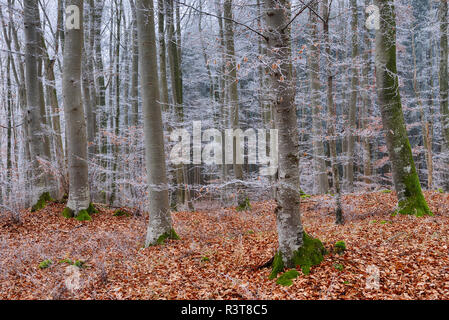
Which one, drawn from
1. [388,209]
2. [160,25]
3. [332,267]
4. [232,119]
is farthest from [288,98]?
[160,25]

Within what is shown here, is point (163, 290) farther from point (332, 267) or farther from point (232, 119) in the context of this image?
point (232, 119)

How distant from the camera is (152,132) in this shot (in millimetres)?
6875

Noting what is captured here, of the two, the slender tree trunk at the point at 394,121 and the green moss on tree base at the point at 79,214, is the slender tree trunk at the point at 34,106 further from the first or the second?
the slender tree trunk at the point at 394,121

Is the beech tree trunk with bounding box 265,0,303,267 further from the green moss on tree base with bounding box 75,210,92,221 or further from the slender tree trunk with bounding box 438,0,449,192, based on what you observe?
the slender tree trunk with bounding box 438,0,449,192

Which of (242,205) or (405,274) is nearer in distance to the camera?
(405,274)

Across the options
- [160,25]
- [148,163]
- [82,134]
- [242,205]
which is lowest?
[242,205]

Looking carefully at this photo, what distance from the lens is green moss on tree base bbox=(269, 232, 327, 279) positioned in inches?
169

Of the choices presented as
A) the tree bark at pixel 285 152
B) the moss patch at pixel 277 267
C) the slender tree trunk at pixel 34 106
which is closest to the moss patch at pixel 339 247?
the tree bark at pixel 285 152

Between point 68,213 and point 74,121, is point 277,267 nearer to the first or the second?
point 68,213

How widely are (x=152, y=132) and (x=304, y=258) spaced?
175 inches

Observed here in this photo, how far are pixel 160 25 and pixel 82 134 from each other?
18.1 ft

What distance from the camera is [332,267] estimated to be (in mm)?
4254

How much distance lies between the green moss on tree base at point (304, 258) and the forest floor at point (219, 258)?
11cm

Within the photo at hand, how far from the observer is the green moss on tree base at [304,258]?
429cm
